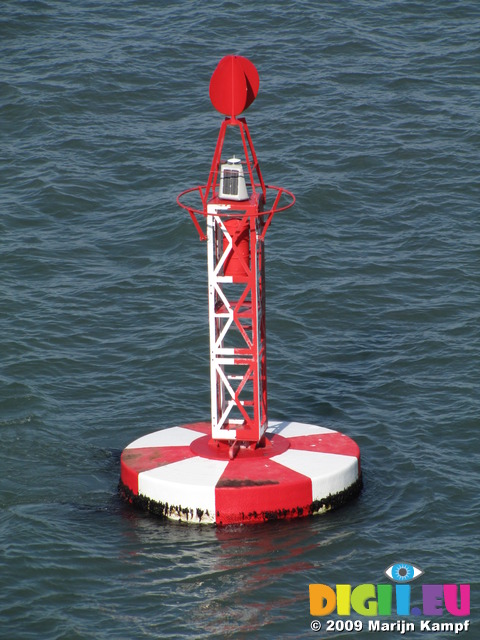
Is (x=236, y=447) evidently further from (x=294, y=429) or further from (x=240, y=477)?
(x=294, y=429)

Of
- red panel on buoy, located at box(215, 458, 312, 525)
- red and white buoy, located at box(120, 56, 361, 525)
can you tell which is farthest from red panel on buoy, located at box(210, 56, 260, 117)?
red panel on buoy, located at box(215, 458, 312, 525)

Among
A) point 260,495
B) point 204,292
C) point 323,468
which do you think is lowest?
point 260,495

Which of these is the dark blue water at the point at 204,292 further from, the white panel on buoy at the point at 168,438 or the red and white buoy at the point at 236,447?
the white panel on buoy at the point at 168,438

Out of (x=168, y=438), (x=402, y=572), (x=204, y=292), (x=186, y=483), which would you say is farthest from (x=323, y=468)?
(x=204, y=292)

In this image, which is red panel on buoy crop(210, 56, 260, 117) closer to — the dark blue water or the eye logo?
the dark blue water

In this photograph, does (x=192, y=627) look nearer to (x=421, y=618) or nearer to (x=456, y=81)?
(x=421, y=618)

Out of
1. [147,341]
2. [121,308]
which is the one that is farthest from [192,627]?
[121,308]
